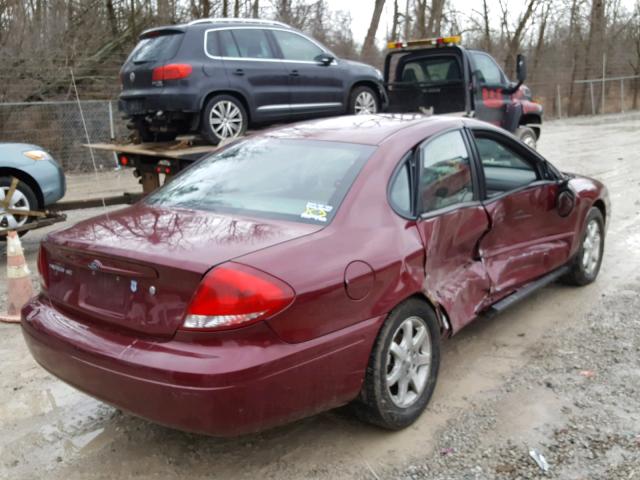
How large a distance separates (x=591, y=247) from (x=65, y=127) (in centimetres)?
1186

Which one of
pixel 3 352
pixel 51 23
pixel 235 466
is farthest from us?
pixel 51 23

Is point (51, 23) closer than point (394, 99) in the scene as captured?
No

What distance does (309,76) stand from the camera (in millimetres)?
9016

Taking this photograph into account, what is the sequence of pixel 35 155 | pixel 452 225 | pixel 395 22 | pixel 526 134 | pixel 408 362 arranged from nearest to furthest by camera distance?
pixel 408 362
pixel 452 225
pixel 35 155
pixel 526 134
pixel 395 22

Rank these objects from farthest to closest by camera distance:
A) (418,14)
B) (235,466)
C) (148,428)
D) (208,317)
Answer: (418,14), (148,428), (235,466), (208,317)

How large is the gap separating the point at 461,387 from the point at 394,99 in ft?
28.0

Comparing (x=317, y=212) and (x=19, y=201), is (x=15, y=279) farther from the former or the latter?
(x=317, y=212)

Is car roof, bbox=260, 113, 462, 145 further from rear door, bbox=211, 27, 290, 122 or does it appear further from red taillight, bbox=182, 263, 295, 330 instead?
rear door, bbox=211, 27, 290, 122

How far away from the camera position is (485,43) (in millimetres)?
31375

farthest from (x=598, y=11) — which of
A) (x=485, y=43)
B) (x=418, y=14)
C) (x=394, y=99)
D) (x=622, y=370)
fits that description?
(x=622, y=370)

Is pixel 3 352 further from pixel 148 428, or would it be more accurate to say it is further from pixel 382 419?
pixel 382 419

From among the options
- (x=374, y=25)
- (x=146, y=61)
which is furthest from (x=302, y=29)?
(x=146, y=61)

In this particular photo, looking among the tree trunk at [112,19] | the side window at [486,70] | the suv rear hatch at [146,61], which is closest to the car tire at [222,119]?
the suv rear hatch at [146,61]

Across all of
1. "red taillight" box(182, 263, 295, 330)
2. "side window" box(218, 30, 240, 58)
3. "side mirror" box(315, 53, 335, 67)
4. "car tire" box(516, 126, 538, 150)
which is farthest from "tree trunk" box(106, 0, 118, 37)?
"red taillight" box(182, 263, 295, 330)
